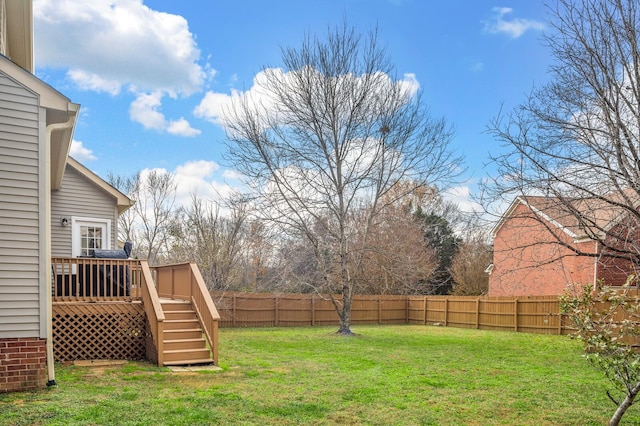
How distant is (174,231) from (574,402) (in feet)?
72.5

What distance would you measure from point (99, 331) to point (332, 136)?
958 centimetres

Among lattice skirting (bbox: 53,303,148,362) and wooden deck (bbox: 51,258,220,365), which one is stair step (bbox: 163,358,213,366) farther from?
lattice skirting (bbox: 53,303,148,362)

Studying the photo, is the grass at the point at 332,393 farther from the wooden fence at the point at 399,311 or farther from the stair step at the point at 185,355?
the wooden fence at the point at 399,311

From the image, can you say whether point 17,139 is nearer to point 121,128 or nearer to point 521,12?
point 521,12

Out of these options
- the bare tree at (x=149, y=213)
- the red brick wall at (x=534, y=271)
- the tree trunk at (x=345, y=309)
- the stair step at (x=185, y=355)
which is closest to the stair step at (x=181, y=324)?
the stair step at (x=185, y=355)

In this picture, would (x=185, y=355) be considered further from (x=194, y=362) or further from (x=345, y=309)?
(x=345, y=309)

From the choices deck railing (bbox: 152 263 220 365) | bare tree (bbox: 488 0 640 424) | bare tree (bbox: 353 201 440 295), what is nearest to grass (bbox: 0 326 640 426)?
deck railing (bbox: 152 263 220 365)

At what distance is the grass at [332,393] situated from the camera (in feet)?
17.6

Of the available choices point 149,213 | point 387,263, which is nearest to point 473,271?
point 387,263

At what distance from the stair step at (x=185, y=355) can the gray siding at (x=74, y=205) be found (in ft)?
18.8

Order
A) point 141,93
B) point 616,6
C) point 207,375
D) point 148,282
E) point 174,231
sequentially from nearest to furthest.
A: point 207,375
point 616,6
point 148,282
point 141,93
point 174,231

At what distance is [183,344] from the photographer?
29.0 feet

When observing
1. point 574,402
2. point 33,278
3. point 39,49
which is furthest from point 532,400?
point 39,49

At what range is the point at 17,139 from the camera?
6.33m
